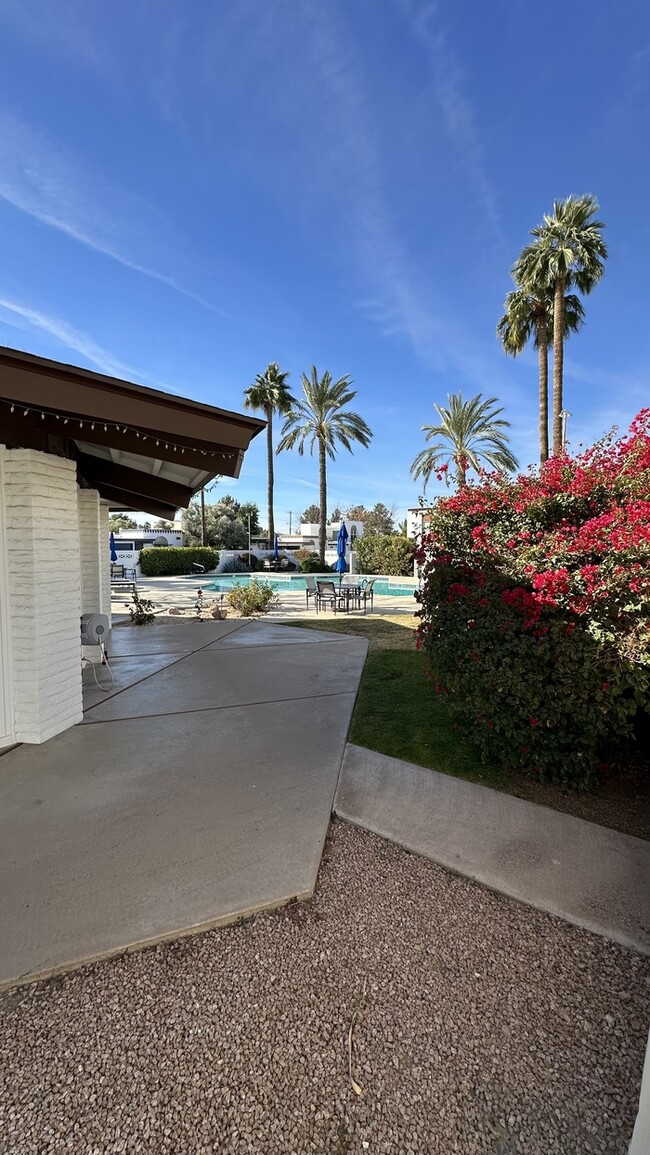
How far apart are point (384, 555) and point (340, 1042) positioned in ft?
86.4

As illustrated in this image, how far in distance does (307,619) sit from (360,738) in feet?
25.9

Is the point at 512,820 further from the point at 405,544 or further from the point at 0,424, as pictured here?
the point at 405,544

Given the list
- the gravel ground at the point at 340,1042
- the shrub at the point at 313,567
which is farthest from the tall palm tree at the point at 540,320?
the gravel ground at the point at 340,1042

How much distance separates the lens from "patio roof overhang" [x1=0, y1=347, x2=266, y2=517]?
293 centimetres

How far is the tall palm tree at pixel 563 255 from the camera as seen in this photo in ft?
54.3

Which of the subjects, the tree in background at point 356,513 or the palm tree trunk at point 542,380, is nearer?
the palm tree trunk at point 542,380

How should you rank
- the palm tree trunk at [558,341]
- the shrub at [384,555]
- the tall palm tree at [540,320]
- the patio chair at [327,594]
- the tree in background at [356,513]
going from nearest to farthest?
the patio chair at [327,594], the palm tree trunk at [558,341], the tall palm tree at [540,320], the shrub at [384,555], the tree in background at [356,513]

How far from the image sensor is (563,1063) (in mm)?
1563

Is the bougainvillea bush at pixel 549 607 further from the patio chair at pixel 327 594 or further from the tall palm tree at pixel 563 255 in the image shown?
the tall palm tree at pixel 563 255

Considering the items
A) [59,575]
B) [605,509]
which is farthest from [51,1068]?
[605,509]

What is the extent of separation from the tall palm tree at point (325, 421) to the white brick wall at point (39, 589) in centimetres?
2602

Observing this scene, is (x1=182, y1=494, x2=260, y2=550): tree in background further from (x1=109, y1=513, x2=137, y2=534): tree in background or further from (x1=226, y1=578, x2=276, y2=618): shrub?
(x1=226, y1=578, x2=276, y2=618): shrub

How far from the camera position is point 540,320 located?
755 inches

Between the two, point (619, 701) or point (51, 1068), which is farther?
point (619, 701)
